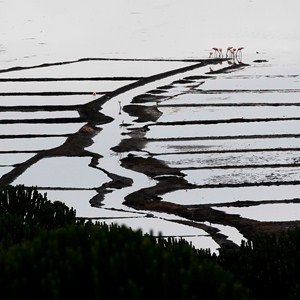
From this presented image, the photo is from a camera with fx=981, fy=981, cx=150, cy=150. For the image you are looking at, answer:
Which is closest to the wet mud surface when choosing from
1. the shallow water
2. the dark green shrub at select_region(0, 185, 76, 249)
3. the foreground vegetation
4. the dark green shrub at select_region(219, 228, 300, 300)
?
the shallow water

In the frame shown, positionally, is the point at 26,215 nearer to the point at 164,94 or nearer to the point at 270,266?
the point at 270,266

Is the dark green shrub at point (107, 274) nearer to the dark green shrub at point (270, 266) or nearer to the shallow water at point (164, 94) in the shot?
the dark green shrub at point (270, 266)

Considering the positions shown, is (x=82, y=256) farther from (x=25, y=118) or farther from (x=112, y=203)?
(x=25, y=118)

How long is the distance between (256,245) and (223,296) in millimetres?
1278

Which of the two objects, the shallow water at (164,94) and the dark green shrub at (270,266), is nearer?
the dark green shrub at (270,266)

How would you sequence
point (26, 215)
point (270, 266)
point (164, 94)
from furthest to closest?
point (164, 94)
point (26, 215)
point (270, 266)

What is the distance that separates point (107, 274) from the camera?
240 centimetres

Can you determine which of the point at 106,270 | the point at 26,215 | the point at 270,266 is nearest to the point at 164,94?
the point at 26,215

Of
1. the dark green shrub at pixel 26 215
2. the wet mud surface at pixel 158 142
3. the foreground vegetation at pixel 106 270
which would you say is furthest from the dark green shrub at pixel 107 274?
the wet mud surface at pixel 158 142

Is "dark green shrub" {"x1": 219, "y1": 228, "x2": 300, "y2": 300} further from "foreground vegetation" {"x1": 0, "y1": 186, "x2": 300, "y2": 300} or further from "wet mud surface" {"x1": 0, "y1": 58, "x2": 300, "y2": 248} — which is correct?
"wet mud surface" {"x1": 0, "y1": 58, "x2": 300, "y2": 248}

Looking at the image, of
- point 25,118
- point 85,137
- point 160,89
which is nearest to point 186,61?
point 160,89

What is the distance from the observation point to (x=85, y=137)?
11562 millimetres

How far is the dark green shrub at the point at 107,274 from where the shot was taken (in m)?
2.33

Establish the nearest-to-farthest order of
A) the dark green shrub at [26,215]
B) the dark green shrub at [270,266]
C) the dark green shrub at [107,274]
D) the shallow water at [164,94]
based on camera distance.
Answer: the dark green shrub at [107,274]
the dark green shrub at [270,266]
the dark green shrub at [26,215]
the shallow water at [164,94]
